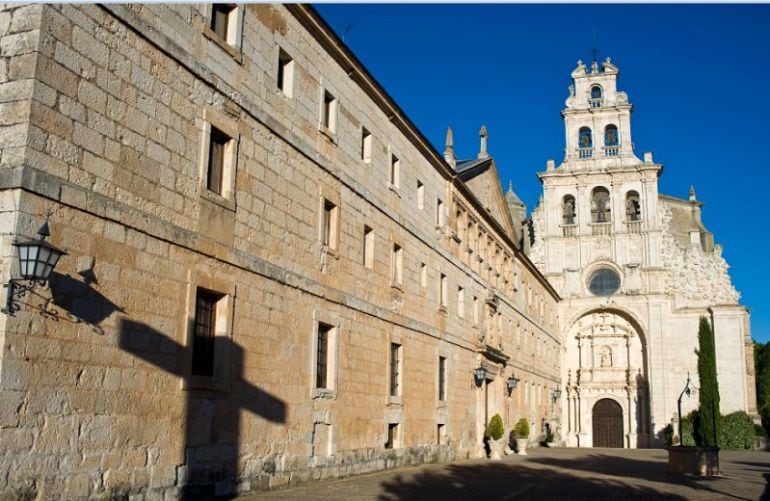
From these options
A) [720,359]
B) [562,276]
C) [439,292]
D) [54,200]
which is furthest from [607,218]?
[54,200]

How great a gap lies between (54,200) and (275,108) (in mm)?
6141

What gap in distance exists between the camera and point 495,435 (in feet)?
88.0

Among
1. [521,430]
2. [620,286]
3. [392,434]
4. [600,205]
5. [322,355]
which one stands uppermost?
[600,205]

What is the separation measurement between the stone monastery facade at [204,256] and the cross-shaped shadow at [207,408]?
0.11 ft

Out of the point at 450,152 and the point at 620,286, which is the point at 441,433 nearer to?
the point at 450,152

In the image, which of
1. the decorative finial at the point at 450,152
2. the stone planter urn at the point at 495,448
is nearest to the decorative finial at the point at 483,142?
the decorative finial at the point at 450,152

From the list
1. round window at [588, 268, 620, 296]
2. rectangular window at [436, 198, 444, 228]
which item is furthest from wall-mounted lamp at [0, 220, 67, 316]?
round window at [588, 268, 620, 296]

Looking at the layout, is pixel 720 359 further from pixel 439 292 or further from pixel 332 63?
pixel 332 63

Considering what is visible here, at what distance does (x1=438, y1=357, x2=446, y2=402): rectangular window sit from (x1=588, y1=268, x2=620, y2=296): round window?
2731 cm

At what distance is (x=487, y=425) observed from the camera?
28.3 metres

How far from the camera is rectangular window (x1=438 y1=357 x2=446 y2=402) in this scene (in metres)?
23.4

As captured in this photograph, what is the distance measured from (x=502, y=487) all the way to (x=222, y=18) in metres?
10.7

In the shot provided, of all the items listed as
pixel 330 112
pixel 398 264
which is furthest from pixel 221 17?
pixel 398 264

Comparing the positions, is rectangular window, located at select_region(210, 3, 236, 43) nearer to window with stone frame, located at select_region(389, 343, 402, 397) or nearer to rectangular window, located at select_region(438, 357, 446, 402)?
window with stone frame, located at select_region(389, 343, 402, 397)
